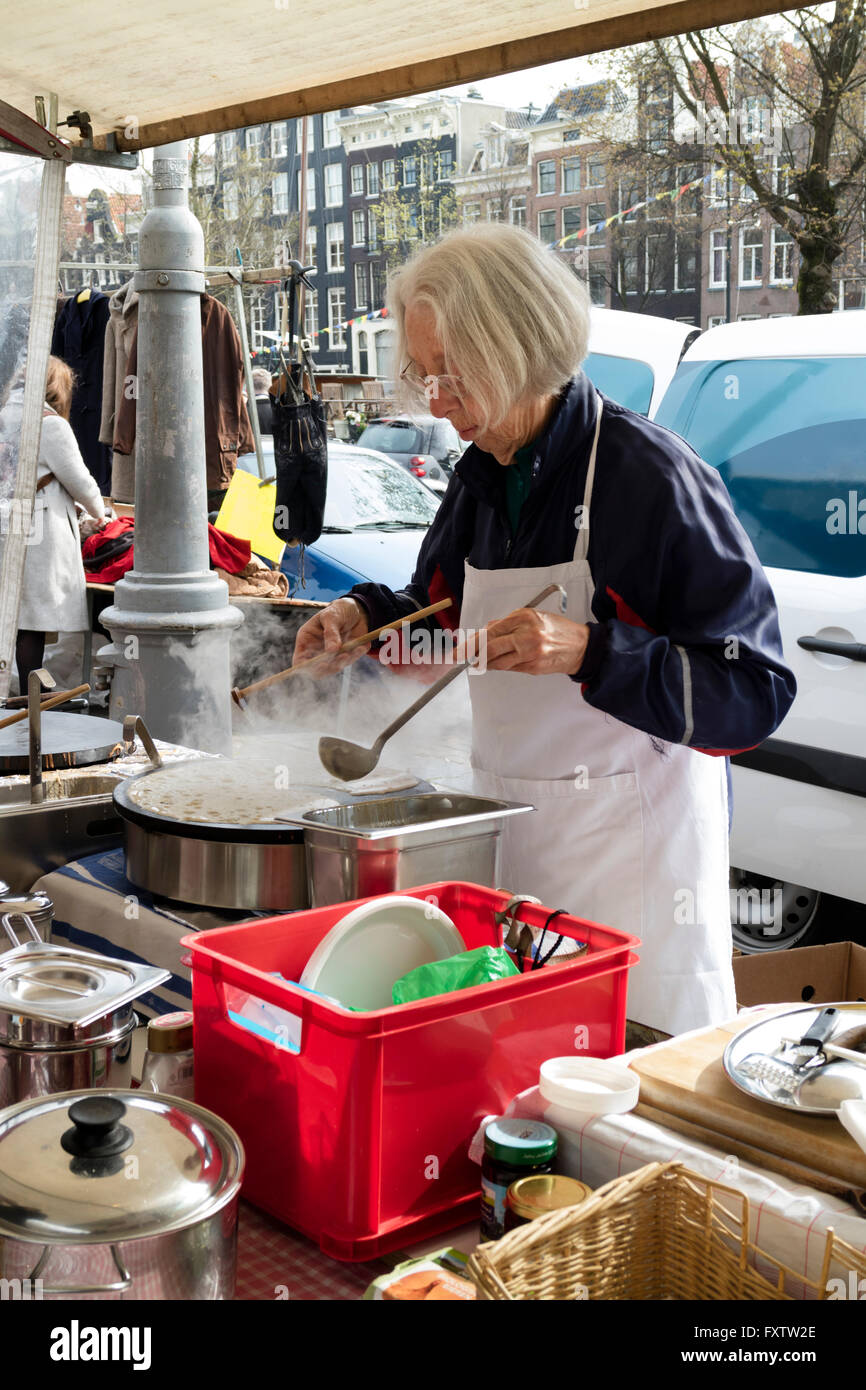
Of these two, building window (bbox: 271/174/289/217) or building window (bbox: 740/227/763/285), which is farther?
building window (bbox: 271/174/289/217)

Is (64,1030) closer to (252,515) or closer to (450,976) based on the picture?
(450,976)

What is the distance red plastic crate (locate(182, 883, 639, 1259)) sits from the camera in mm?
1101

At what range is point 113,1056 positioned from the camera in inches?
47.4

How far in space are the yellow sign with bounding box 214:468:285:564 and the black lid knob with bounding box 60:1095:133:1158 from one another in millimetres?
6337

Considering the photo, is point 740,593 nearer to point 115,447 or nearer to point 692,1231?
point 692,1231

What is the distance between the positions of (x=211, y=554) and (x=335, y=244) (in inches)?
1618

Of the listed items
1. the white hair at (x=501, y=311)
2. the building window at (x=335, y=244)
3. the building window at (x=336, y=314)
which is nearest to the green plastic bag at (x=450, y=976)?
the white hair at (x=501, y=311)

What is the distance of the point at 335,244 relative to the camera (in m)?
44.5

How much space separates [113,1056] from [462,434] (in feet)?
3.74

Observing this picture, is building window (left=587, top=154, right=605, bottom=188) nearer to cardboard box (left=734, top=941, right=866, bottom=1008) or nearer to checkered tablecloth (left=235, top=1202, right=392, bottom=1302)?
cardboard box (left=734, top=941, right=866, bottom=1008)

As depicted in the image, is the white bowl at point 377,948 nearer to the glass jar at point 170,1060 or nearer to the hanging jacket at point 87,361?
the glass jar at point 170,1060

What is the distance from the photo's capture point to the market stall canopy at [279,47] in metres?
2.13

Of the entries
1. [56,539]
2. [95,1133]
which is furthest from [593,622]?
[56,539]

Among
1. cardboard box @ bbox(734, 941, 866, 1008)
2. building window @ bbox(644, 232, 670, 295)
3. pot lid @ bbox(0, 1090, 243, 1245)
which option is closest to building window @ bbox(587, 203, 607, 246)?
building window @ bbox(644, 232, 670, 295)
